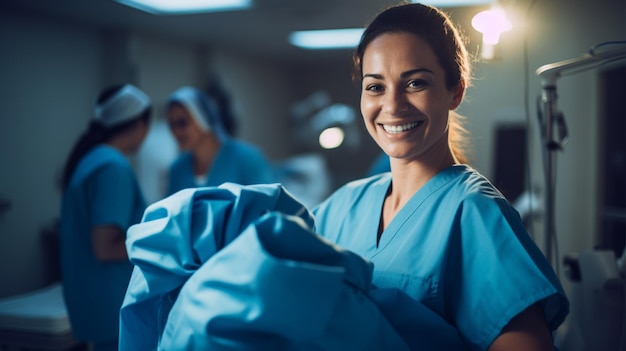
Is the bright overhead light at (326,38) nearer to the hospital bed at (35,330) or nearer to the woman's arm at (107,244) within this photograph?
the woman's arm at (107,244)

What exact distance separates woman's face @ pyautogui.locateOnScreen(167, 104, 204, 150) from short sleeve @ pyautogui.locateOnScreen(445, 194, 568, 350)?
73.1 inches

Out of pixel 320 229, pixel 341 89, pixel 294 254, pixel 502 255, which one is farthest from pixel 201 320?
pixel 341 89

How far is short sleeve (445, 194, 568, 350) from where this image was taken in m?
0.83

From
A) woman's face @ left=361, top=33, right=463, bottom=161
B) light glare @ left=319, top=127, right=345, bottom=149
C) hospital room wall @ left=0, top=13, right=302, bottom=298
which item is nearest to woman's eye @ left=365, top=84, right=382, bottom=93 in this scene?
woman's face @ left=361, top=33, right=463, bottom=161

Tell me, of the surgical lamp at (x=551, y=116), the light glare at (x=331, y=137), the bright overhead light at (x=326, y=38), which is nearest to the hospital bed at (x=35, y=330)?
the surgical lamp at (x=551, y=116)

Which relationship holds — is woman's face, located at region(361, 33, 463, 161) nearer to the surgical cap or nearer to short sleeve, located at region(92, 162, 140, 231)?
Answer: short sleeve, located at region(92, 162, 140, 231)

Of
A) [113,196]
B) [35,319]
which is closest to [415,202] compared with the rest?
[113,196]

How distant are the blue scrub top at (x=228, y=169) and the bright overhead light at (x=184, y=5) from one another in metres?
0.81

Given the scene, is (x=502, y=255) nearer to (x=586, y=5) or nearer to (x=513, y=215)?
(x=513, y=215)

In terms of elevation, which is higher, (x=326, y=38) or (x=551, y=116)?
(x=326, y=38)

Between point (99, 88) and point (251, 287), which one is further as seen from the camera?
point (99, 88)

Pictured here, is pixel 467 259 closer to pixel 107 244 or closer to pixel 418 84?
pixel 418 84

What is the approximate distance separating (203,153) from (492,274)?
6.46ft

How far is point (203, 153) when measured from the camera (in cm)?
264
